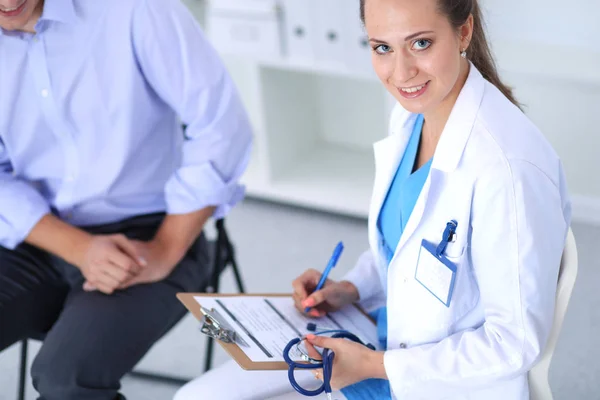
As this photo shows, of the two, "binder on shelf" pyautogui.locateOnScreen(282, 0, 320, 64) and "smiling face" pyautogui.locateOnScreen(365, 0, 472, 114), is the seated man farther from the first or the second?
"binder on shelf" pyautogui.locateOnScreen(282, 0, 320, 64)

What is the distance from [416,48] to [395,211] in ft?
1.02

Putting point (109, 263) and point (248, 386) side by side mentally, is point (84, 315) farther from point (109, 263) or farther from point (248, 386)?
point (248, 386)

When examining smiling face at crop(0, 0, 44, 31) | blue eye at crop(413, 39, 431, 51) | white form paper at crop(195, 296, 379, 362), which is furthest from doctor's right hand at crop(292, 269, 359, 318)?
smiling face at crop(0, 0, 44, 31)

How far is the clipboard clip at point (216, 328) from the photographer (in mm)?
1344

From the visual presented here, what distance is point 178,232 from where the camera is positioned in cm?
174

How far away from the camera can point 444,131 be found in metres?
1.26

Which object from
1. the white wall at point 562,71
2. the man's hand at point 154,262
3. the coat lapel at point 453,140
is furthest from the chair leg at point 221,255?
the white wall at point 562,71

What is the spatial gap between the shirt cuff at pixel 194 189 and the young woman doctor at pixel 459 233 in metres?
0.47

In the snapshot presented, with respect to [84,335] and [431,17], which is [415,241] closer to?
[431,17]

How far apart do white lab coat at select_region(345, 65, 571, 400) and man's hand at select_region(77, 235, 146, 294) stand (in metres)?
0.57

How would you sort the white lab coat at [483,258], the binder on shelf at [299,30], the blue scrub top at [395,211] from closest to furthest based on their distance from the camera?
the white lab coat at [483,258]
the blue scrub top at [395,211]
the binder on shelf at [299,30]

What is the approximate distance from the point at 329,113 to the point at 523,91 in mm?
874

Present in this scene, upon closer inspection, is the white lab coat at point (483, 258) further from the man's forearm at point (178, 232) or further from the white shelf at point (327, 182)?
the white shelf at point (327, 182)

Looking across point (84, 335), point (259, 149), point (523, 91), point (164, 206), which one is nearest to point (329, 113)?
point (259, 149)
